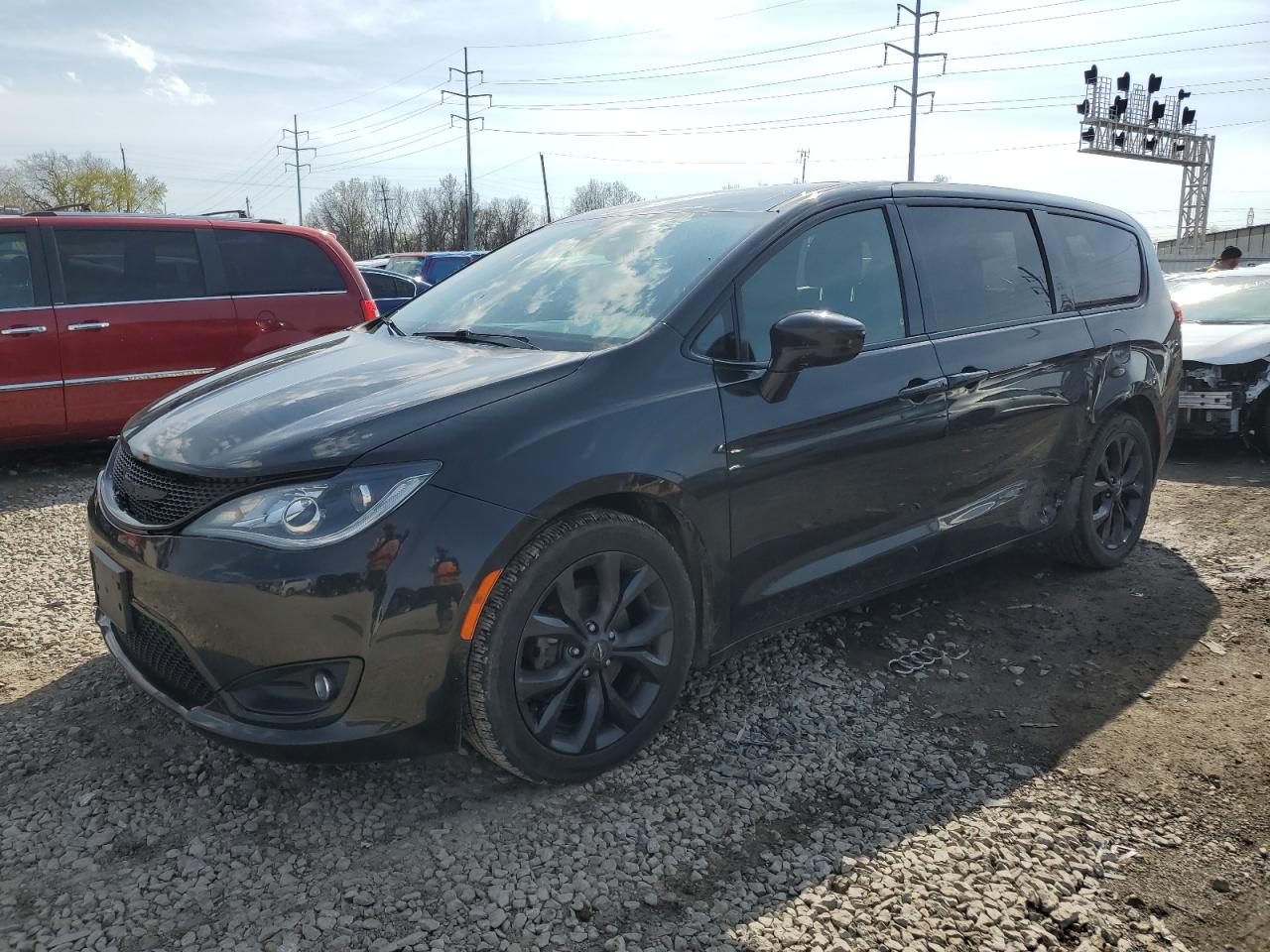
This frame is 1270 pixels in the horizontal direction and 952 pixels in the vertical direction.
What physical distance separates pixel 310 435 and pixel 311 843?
1.05 m

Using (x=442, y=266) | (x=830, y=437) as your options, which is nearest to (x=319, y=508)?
(x=830, y=437)

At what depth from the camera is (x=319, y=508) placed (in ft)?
7.57

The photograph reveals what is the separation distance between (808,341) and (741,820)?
137 centimetres

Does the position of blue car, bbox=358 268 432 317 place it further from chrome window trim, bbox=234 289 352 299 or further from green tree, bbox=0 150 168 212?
green tree, bbox=0 150 168 212

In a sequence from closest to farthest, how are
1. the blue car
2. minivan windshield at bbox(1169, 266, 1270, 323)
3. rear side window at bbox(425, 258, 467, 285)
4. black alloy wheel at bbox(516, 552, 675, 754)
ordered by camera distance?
1. black alloy wheel at bbox(516, 552, 675, 754)
2. minivan windshield at bbox(1169, 266, 1270, 323)
3. the blue car
4. rear side window at bbox(425, 258, 467, 285)

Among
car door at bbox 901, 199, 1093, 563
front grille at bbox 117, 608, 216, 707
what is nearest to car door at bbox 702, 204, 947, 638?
car door at bbox 901, 199, 1093, 563

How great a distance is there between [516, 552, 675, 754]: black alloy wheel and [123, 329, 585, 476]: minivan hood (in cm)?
57

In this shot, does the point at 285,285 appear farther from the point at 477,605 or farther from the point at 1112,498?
the point at 1112,498

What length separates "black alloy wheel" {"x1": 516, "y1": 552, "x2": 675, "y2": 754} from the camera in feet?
8.42

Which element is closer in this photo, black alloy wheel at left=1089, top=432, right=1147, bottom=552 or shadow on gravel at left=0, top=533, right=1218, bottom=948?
shadow on gravel at left=0, top=533, right=1218, bottom=948

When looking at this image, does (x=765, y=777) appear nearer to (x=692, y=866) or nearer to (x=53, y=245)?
(x=692, y=866)

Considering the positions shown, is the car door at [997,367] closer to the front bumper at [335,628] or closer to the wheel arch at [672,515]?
the wheel arch at [672,515]

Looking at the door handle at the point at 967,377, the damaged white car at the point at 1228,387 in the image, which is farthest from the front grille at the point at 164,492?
the damaged white car at the point at 1228,387

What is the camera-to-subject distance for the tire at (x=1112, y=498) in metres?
4.33
